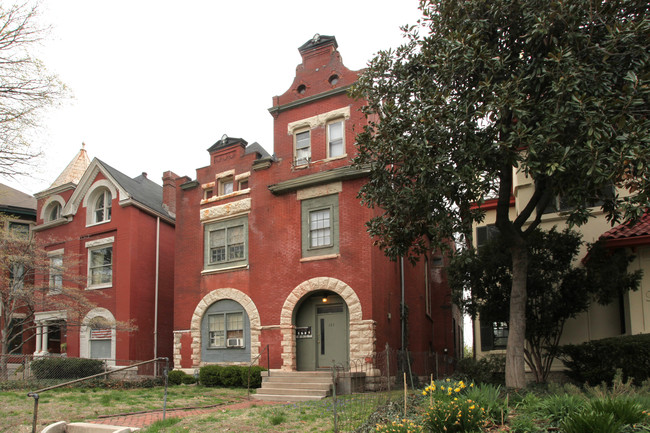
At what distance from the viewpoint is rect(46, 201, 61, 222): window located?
29.6 meters

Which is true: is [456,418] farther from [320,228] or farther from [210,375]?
[210,375]

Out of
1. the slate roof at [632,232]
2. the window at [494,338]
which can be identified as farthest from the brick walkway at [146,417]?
the slate roof at [632,232]

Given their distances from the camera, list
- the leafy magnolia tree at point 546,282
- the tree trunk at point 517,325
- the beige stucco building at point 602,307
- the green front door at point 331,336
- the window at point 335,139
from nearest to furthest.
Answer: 1. the tree trunk at point 517,325
2. the leafy magnolia tree at point 546,282
3. the beige stucco building at point 602,307
4. the green front door at point 331,336
5. the window at point 335,139

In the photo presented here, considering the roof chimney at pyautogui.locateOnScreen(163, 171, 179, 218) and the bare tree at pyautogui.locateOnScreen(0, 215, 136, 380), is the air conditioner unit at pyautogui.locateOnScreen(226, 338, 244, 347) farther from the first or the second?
the roof chimney at pyautogui.locateOnScreen(163, 171, 179, 218)

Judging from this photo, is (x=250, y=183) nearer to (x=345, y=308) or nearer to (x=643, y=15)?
(x=345, y=308)

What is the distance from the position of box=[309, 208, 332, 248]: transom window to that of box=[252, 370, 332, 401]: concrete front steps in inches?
186

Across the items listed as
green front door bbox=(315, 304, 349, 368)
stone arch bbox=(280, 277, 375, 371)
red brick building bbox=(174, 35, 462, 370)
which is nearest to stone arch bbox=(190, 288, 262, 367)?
red brick building bbox=(174, 35, 462, 370)

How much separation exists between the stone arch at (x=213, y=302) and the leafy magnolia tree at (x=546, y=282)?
8.47 meters

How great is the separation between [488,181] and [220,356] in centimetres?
1452

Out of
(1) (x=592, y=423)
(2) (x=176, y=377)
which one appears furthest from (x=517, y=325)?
(2) (x=176, y=377)

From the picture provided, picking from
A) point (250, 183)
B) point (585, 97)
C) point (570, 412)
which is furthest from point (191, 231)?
point (570, 412)

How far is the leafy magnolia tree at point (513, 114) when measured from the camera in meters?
10.4

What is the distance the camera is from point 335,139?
21.1 meters

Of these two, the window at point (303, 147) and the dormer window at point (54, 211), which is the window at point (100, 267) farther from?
the window at point (303, 147)
